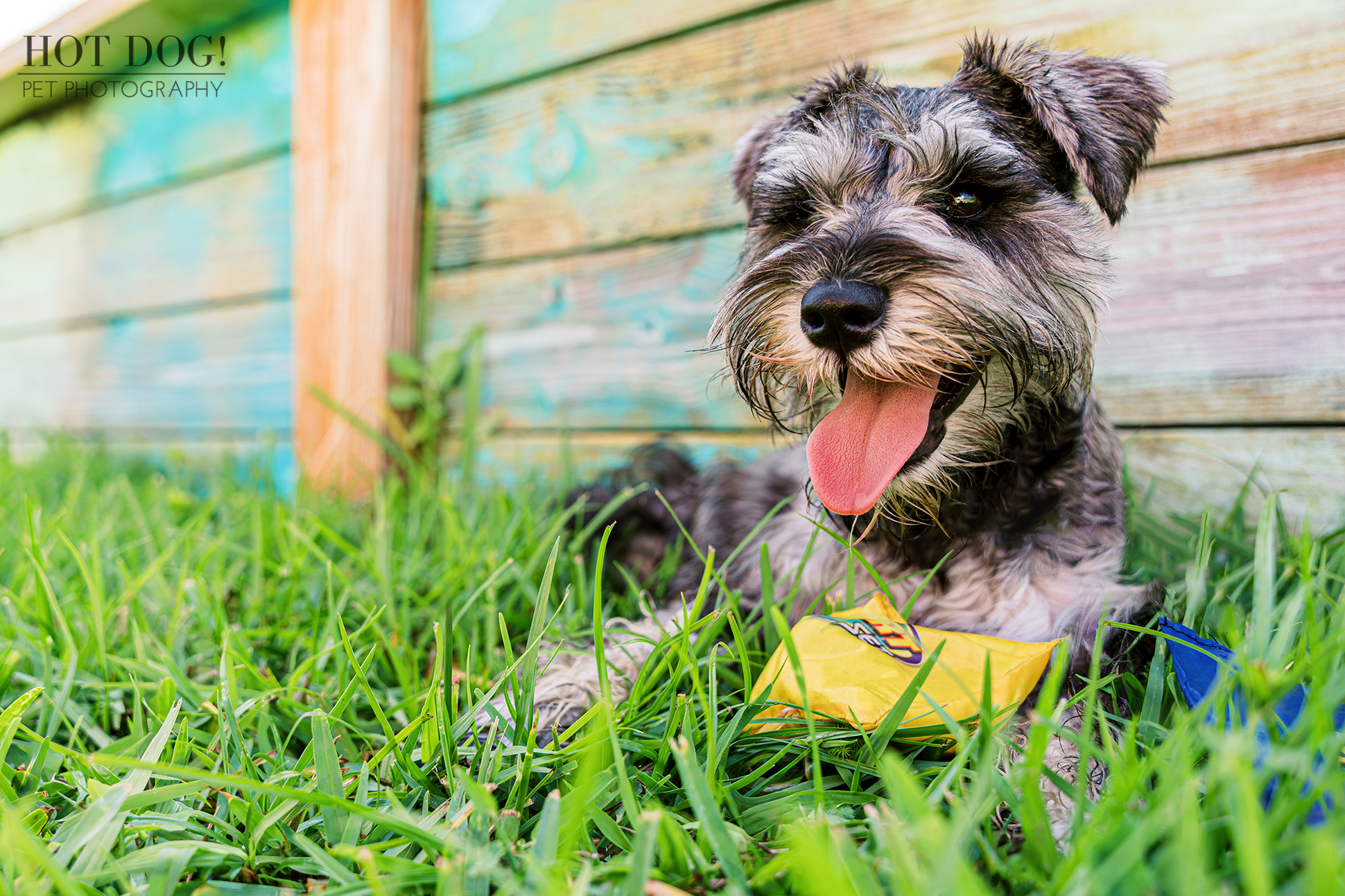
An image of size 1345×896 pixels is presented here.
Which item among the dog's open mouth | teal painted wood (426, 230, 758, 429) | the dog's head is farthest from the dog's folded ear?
teal painted wood (426, 230, 758, 429)

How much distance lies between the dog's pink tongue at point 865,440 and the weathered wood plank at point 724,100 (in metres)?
1.46

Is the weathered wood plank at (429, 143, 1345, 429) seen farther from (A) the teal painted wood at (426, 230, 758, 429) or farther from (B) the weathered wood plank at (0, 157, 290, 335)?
(B) the weathered wood plank at (0, 157, 290, 335)

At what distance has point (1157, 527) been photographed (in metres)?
2.24

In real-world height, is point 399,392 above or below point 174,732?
above

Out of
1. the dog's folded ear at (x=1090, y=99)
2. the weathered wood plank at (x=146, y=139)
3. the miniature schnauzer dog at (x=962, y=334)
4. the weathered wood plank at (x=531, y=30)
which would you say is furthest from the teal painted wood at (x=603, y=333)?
the weathered wood plank at (x=146, y=139)

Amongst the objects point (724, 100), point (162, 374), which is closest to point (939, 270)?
point (724, 100)

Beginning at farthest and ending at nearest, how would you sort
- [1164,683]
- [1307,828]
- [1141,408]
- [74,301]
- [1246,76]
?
[74,301] < [1141,408] < [1246,76] < [1164,683] < [1307,828]

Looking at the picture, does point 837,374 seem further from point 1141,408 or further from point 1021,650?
point 1141,408

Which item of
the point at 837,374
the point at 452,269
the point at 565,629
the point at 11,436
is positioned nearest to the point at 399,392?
the point at 452,269

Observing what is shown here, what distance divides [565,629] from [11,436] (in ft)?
22.0

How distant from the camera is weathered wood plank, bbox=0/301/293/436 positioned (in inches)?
176

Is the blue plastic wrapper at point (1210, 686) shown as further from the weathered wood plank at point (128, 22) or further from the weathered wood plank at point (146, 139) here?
the weathered wood plank at point (128, 22)

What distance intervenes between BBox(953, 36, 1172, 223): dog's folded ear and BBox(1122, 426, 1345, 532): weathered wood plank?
1004mm

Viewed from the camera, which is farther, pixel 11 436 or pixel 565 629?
pixel 11 436
